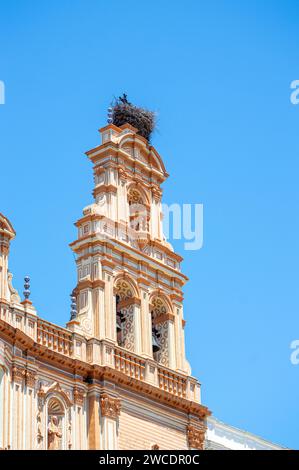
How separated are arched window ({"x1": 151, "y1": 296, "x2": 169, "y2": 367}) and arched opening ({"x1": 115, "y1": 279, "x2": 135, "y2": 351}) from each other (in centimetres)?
119

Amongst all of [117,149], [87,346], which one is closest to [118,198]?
[117,149]

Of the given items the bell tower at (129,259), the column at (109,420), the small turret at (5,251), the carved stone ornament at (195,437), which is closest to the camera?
the small turret at (5,251)

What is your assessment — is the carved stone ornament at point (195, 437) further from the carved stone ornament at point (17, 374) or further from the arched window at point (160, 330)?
the carved stone ornament at point (17, 374)

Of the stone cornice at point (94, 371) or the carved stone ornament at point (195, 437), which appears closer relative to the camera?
the stone cornice at point (94, 371)

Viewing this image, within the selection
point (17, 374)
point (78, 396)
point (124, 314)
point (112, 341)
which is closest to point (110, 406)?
point (78, 396)

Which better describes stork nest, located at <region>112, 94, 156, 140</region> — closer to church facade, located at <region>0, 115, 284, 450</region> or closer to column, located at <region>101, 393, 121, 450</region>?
church facade, located at <region>0, 115, 284, 450</region>

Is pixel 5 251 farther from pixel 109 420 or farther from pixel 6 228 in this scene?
pixel 109 420

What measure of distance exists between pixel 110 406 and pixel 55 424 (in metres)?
2.06

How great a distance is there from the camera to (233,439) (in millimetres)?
52062

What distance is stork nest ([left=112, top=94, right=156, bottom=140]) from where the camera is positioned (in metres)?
51.6

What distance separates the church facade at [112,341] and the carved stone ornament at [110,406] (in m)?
0.03

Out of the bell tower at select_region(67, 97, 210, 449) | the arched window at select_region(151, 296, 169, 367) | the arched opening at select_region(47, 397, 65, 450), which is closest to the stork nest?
the bell tower at select_region(67, 97, 210, 449)

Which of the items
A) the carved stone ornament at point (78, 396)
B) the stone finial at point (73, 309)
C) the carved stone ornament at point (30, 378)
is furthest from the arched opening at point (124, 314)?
the carved stone ornament at point (30, 378)

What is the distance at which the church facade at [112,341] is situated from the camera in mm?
41812
